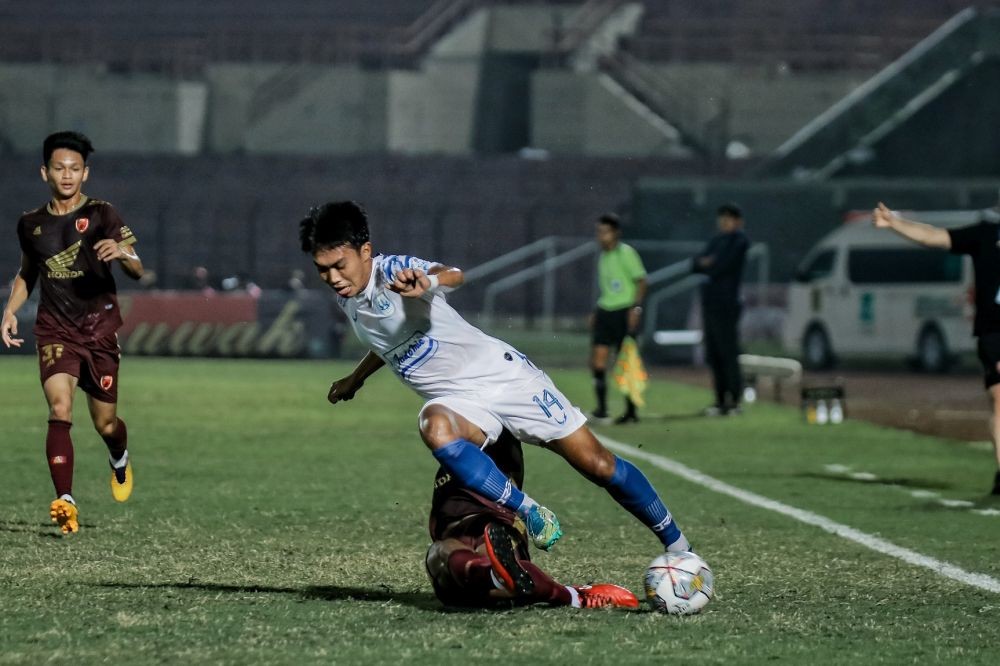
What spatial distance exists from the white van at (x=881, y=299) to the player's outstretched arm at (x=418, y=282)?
20.8 m

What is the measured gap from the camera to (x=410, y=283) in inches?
247

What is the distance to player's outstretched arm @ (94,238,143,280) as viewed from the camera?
27.3 ft

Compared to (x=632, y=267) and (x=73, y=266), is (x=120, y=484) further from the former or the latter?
(x=632, y=267)

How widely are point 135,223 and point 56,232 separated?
32.2 metres

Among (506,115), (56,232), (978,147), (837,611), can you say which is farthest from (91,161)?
(837,611)

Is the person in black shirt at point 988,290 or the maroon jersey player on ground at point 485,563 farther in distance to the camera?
the person in black shirt at point 988,290

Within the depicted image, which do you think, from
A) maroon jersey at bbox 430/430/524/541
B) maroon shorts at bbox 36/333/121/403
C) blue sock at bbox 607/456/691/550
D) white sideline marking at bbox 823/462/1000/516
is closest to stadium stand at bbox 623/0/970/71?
white sideline marking at bbox 823/462/1000/516

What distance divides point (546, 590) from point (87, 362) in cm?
364

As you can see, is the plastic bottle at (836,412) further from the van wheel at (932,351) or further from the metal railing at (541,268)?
the metal railing at (541,268)

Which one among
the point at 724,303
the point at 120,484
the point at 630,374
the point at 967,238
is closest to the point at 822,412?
the point at 724,303

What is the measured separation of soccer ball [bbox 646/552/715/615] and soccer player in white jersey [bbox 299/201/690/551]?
27cm

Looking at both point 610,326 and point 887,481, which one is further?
point 610,326

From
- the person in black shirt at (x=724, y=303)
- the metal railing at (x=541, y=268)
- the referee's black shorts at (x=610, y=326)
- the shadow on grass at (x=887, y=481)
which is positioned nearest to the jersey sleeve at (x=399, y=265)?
the shadow on grass at (x=887, y=481)

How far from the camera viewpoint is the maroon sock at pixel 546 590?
633 cm
